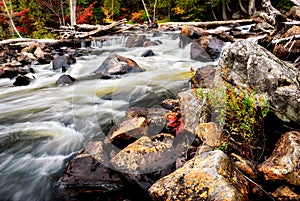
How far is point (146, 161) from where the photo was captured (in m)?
2.78

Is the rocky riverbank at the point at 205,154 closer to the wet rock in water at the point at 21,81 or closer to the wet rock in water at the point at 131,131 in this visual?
the wet rock in water at the point at 131,131

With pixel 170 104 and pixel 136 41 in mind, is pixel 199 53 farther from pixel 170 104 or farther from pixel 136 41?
pixel 170 104

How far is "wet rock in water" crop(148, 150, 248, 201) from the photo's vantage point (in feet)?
6.24

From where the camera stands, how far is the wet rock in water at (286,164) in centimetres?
196

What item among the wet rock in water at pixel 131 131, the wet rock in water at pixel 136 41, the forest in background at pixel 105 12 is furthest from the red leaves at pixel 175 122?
the forest in background at pixel 105 12

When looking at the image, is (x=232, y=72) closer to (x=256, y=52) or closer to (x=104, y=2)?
(x=256, y=52)

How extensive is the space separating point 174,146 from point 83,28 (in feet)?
46.6

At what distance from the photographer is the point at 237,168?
227 centimetres

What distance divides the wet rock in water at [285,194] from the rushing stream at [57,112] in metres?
2.67

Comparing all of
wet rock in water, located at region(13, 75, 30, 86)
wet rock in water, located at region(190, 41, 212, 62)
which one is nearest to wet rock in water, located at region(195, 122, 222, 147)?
wet rock in water, located at region(190, 41, 212, 62)

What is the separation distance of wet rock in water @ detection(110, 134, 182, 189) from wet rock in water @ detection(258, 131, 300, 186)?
1.09 m

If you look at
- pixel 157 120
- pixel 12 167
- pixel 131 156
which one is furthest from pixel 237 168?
pixel 12 167

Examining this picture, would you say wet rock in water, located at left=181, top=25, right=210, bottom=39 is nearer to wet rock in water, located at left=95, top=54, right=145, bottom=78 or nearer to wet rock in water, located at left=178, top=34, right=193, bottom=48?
wet rock in water, located at left=178, top=34, right=193, bottom=48

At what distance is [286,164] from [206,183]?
0.77 meters
